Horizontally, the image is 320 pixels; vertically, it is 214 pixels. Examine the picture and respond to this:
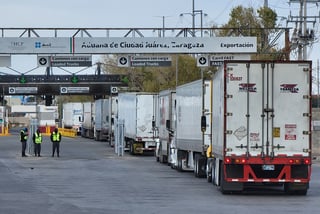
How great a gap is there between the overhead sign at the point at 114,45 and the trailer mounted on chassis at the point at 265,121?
2402 centimetres

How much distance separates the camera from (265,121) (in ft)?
74.2

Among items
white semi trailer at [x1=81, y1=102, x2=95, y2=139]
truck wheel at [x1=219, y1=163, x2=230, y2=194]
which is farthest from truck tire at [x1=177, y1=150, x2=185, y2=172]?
white semi trailer at [x1=81, y1=102, x2=95, y2=139]

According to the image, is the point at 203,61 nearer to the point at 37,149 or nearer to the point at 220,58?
the point at 220,58

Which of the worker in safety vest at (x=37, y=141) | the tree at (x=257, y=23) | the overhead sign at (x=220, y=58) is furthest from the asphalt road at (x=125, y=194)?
the tree at (x=257, y=23)

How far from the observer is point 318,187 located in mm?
26391

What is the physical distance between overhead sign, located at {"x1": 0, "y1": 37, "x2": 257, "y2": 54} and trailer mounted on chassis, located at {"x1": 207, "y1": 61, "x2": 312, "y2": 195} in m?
24.0

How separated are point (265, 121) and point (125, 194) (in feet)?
13.4

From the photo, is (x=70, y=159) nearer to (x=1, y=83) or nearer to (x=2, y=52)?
(x=2, y=52)

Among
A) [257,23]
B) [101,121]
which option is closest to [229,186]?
[257,23]

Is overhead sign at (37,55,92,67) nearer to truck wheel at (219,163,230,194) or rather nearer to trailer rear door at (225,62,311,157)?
truck wheel at (219,163,230,194)

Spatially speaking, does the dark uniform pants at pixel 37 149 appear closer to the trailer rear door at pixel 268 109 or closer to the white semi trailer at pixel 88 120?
the trailer rear door at pixel 268 109

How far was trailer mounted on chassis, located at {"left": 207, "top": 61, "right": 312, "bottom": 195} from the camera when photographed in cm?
2250

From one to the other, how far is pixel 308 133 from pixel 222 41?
981 inches

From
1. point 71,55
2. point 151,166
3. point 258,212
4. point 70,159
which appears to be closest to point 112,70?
point 71,55
